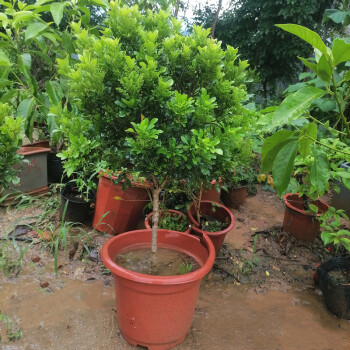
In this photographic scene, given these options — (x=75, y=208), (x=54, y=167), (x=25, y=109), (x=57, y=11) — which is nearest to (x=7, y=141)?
(x=25, y=109)

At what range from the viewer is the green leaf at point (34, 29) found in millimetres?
1877

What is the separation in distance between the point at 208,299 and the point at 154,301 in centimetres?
72

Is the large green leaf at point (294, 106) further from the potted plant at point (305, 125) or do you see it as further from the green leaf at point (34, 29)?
the green leaf at point (34, 29)

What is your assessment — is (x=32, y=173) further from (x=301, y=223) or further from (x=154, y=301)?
(x=301, y=223)

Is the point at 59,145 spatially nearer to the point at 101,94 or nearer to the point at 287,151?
the point at 101,94

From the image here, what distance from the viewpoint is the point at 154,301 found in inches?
56.9

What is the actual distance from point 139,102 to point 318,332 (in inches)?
68.7

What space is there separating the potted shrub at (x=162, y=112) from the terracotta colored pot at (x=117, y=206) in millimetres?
908

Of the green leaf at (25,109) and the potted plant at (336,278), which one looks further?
the green leaf at (25,109)

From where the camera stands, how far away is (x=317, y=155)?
1.03 meters

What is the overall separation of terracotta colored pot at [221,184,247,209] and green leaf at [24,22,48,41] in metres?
2.35

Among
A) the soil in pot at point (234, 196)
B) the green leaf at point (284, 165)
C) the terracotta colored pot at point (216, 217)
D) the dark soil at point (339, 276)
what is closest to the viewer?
the green leaf at point (284, 165)

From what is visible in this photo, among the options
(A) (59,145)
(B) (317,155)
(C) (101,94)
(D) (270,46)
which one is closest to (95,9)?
(D) (270,46)

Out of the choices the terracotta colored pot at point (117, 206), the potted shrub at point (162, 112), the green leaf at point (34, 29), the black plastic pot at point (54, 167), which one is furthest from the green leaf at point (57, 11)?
the black plastic pot at point (54, 167)
